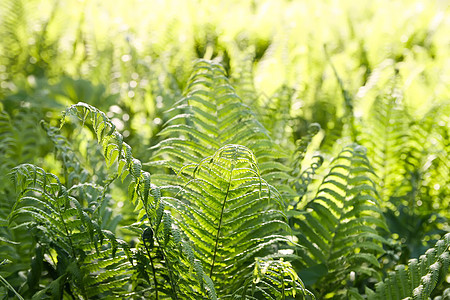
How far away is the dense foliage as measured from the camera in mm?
1192

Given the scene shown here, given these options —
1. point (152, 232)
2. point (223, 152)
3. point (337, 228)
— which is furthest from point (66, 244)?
point (337, 228)

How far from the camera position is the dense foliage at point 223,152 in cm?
119

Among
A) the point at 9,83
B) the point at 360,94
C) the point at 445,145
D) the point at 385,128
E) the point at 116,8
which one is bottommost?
the point at 445,145

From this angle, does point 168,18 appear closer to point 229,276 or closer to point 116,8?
point 116,8

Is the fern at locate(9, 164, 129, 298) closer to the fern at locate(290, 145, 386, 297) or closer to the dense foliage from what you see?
the dense foliage

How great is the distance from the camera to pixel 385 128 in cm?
206

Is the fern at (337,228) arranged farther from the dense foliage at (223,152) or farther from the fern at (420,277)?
the fern at (420,277)

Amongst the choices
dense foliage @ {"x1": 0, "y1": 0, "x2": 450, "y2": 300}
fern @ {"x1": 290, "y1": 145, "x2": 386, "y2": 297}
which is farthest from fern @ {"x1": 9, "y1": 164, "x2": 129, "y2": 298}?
fern @ {"x1": 290, "y1": 145, "x2": 386, "y2": 297}

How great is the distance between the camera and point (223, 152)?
1095 millimetres

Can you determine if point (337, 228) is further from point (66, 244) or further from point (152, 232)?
point (66, 244)

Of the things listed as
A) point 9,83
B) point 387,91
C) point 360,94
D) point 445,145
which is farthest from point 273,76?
point 9,83

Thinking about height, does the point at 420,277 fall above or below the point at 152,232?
below

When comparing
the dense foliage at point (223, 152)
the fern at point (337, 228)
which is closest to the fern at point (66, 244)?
the dense foliage at point (223, 152)

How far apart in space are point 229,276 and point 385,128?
3.47 ft
